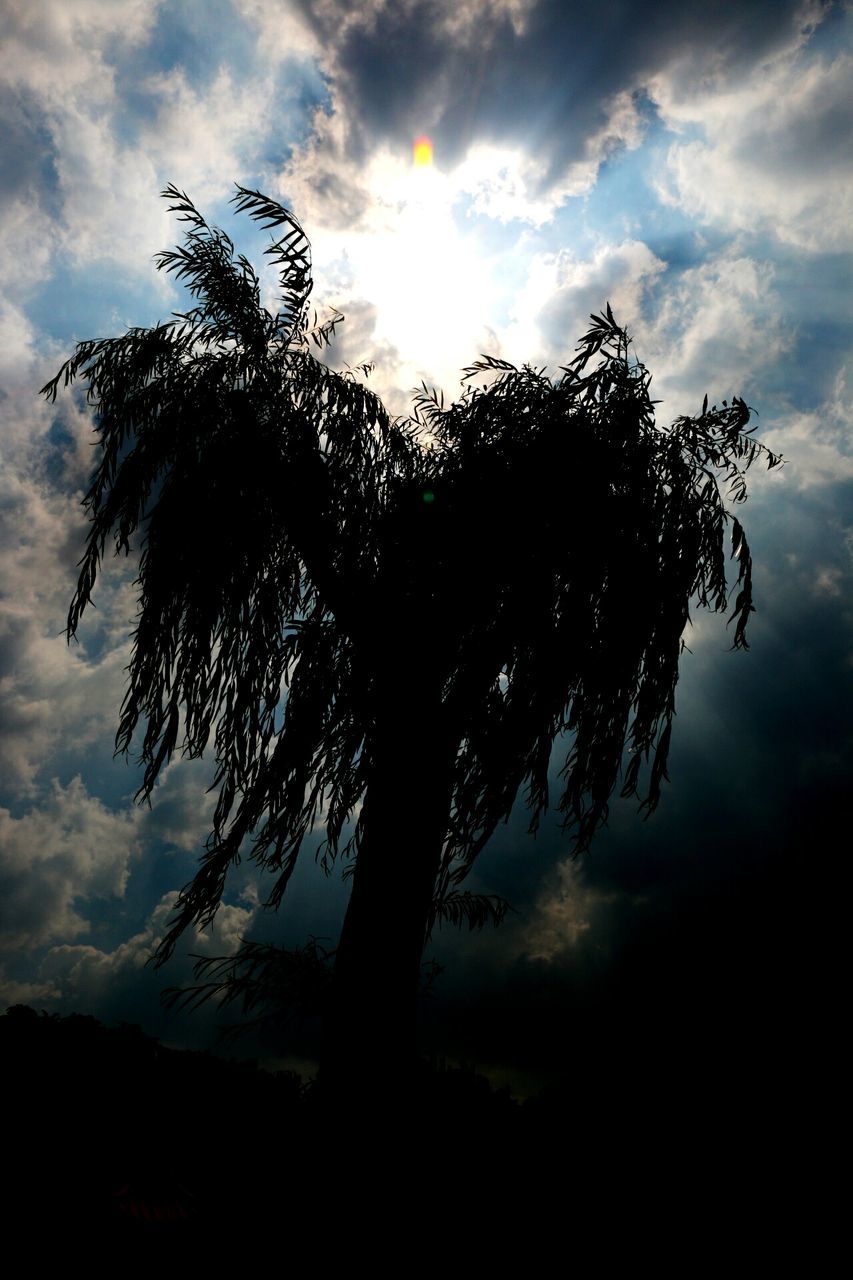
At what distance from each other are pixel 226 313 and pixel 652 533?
3070 millimetres

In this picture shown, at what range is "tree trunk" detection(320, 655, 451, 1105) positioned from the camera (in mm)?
3354

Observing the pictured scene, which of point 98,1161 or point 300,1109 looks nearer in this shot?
point 98,1161

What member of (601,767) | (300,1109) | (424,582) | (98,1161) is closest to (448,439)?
(424,582)

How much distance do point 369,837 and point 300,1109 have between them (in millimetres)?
1613

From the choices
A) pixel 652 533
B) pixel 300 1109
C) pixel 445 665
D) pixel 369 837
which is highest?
pixel 652 533

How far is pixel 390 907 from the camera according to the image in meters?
3.60

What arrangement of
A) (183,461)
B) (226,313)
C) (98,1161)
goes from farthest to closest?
(226,313), (183,461), (98,1161)

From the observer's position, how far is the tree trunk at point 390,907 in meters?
3.35

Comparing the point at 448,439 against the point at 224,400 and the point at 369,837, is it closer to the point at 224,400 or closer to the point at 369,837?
the point at 224,400

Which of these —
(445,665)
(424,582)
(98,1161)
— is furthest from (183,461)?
(98,1161)

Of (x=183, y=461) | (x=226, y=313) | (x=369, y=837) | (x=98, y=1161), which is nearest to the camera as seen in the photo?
(x=98, y=1161)

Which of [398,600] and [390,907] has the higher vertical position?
[398,600]

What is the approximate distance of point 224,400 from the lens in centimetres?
419

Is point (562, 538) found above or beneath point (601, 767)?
above
